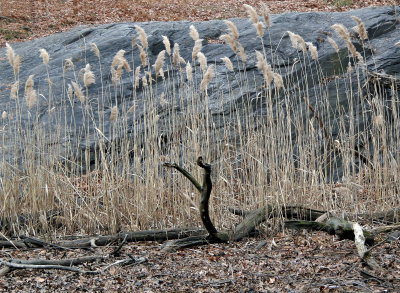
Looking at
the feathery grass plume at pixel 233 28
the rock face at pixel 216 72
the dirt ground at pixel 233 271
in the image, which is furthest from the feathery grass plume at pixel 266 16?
the rock face at pixel 216 72

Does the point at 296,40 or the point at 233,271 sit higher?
the point at 296,40

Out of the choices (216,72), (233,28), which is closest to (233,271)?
(233,28)

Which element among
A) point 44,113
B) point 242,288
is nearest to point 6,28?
point 44,113

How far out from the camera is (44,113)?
6.02 meters

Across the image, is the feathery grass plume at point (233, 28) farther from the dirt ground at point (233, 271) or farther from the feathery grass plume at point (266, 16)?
the dirt ground at point (233, 271)

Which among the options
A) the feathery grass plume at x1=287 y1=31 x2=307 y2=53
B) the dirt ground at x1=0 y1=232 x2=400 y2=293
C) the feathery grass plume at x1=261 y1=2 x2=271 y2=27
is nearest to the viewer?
the dirt ground at x1=0 y1=232 x2=400 y2=293

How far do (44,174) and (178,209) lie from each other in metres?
1.02

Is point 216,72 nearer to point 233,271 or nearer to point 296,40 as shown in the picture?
point 296,40

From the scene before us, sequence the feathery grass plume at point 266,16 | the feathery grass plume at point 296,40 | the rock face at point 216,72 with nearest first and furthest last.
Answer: the feathery grass plume at point 266,16 → the feathery grass plume at point 296,40 → the rock face at point 216,72

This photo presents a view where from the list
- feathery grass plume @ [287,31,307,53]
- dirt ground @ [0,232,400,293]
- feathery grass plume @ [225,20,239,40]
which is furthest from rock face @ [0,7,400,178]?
dirt ground @ [0,232,400,293]

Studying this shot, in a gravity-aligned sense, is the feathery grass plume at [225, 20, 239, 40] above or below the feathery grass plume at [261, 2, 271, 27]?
below

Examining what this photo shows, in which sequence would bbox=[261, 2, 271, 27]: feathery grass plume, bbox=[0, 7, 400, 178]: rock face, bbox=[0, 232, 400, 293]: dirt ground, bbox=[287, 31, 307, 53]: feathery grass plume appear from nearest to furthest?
bbox=[0, 232, 400, 293]: dirt ground < bbox=[261, 2, 271, 27]: feathery grass plume < bbox=[287, 31, 307, 53]: feathery grass plume < bbox=[0, 7, 400, 178]: rock face

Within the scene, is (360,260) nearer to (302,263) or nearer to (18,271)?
(302,263)

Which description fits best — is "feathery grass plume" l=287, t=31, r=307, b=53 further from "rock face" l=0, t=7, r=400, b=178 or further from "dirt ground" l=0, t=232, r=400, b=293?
"rock face" l=0, t=7, r=400, b=178
